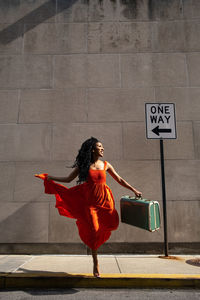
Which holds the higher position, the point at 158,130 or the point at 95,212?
the point at 158,130

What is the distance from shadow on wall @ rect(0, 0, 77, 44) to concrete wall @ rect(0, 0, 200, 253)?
0.03 m

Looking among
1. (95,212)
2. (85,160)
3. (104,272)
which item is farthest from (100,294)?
(85,160)

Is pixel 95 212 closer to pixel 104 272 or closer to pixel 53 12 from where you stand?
pixel 104 272

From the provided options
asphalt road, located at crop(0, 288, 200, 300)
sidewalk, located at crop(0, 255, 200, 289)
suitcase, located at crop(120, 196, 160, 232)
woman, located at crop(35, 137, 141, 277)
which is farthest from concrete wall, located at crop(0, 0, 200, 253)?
asphalt road, located at crop(0, 288, 200, 300)

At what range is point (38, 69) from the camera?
616 cm

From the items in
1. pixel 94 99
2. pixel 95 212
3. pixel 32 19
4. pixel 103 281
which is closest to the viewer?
pixel 103 281

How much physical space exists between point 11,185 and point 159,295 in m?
3.99

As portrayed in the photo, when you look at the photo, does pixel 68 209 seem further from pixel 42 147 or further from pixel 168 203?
pixel 168 203

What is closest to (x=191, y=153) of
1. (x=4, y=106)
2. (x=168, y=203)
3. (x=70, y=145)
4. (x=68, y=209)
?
(x=168, y=203)

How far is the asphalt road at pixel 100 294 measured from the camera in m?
3.18

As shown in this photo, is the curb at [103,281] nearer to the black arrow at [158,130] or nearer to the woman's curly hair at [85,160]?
the woman's curly hair at [85,160]

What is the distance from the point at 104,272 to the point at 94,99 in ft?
13.0

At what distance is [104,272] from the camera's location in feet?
12.5

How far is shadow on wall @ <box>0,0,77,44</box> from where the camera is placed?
639cm
